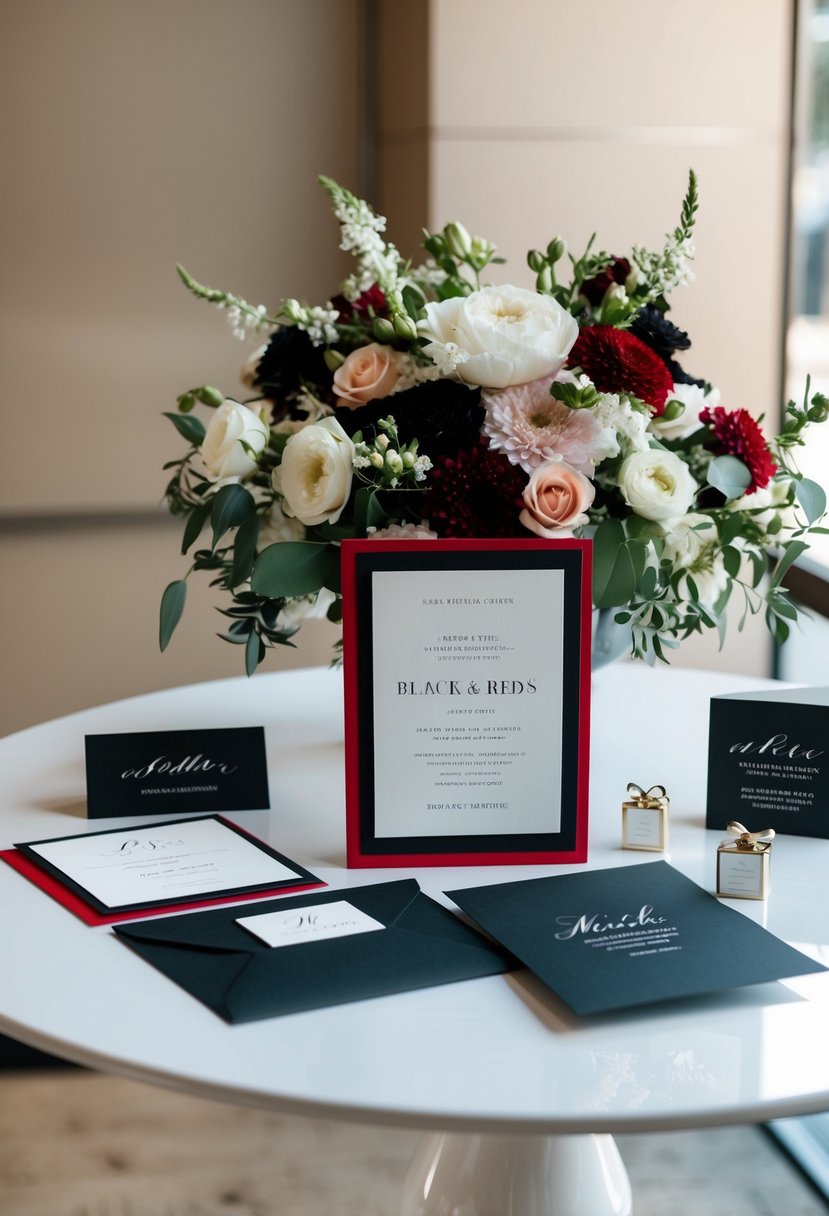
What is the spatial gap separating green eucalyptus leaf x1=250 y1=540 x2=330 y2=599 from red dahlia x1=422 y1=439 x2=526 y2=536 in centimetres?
13

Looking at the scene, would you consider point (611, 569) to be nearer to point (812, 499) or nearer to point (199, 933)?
point (812, 499)

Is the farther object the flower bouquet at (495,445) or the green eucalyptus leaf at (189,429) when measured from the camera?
the green eucalyptus leaf at (189,429)

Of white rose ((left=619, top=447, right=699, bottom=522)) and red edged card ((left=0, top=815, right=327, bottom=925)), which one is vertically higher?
white rose ((left=619, top=447, right=699, bottom=522))

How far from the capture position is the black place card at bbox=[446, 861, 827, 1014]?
3.16 ft

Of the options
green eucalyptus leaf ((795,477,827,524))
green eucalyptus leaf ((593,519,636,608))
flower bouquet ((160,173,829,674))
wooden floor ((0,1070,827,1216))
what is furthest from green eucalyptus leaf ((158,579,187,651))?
wooden floor ((0,1070,827,1216))

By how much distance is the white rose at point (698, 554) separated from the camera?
53.7 inches

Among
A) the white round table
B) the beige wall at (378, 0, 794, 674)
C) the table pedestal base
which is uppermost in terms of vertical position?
the beige wall at (378, 0, 794, 674)

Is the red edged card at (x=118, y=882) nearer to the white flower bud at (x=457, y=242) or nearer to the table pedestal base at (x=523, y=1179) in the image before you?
the table pedestal base at (x=523, y=1179)

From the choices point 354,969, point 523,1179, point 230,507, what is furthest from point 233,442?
point 523,1179

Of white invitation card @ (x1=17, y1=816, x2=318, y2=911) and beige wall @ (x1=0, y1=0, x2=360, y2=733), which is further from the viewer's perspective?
beige wall @ (x1=0, y1=0, x2=360, y2=733)

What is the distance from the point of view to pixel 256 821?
4.39ft

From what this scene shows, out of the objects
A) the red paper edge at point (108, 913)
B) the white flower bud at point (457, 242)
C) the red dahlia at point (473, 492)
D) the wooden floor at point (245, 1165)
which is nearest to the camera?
the red paper edge at point (108, 913)

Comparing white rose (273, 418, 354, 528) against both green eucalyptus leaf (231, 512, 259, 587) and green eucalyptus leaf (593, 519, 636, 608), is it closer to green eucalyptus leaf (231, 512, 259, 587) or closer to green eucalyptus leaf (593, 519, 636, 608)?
green eucalyptus leaf (231, 512, 259, 587)

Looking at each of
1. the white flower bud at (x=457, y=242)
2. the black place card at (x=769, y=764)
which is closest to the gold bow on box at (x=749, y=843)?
the black place card at (x=769, y=764)
